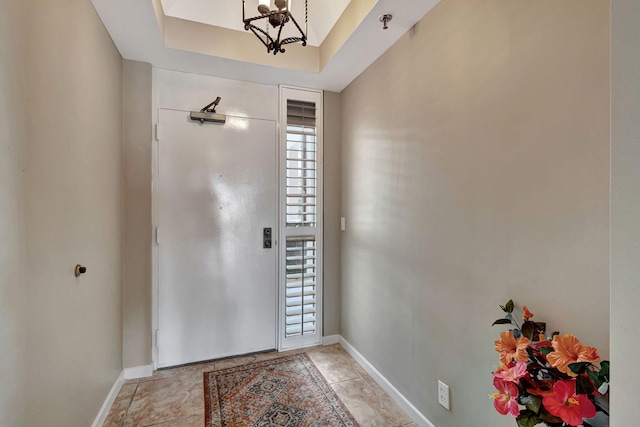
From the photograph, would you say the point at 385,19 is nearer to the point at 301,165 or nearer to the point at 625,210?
the point at 301,165

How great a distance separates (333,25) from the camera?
84.6 inches

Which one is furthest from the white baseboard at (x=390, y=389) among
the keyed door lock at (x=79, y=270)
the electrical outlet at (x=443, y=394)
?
the keyed door lock at (x=79, y=270)

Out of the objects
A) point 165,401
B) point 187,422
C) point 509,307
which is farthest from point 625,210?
→ point 165,401

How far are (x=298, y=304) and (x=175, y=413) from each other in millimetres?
1187

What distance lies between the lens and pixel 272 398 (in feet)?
6.63

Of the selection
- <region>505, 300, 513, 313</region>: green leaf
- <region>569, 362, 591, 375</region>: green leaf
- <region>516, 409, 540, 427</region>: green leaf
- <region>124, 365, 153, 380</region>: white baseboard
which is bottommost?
<region>124, 365, 153, 380</region>: white baseboard

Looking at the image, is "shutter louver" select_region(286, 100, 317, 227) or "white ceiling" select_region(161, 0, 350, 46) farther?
"shutter louver" select_region(286, 100, 317, 227)

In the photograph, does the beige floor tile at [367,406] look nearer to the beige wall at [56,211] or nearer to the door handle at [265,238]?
the door handle at [265,238]

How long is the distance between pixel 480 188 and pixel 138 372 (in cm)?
265

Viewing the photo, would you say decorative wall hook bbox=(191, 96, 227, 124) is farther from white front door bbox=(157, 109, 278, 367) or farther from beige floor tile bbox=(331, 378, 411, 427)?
beige floor tile bbox=(331, 378, 411, 427)

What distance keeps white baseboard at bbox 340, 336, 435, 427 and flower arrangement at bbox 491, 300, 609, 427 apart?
1.01 m

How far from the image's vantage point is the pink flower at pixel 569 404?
30.4 inches

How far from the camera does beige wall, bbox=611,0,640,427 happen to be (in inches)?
22.1

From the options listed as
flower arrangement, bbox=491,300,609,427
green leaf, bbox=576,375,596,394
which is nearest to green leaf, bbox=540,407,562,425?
flower arrangement, bbox=491,300,609,427
